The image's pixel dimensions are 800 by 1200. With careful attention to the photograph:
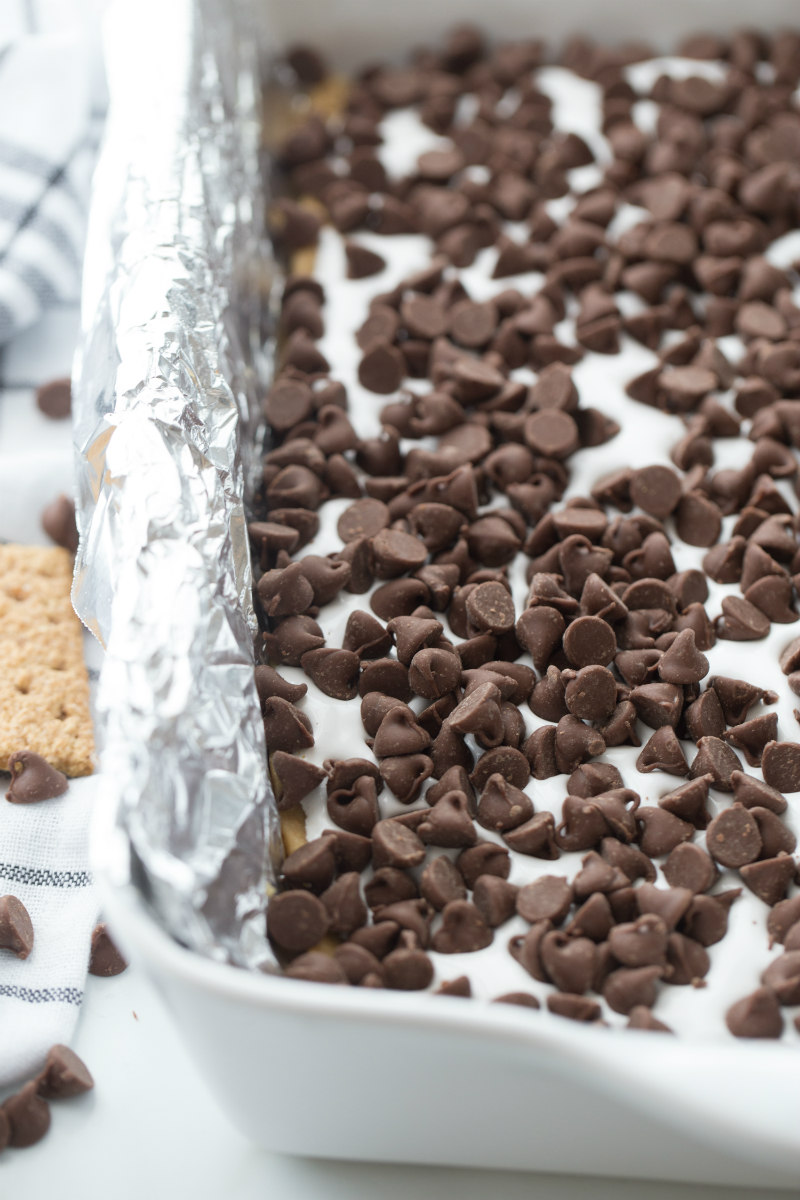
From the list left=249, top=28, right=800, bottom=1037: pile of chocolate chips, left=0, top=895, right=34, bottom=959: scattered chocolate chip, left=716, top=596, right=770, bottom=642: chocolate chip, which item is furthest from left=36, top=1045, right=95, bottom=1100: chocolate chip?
left=716, top=596, right=770, bottom=642: chocolate chip

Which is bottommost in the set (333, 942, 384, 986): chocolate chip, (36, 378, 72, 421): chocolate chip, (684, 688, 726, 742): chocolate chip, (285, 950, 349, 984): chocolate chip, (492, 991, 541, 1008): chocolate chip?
(492, 991, 541, 1008): chocolate chip

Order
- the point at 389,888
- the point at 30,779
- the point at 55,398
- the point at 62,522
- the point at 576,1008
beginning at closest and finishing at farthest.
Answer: the point at 576,1008 < the point at 389,888 < the point at 30,779 < the point at 62,522 < the point at 55,398

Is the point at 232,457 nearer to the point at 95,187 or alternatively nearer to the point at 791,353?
the point at 95,187

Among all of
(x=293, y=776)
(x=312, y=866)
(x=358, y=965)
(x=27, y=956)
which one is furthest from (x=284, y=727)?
(x=27, y=956)

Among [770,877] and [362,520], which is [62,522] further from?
[770,877]

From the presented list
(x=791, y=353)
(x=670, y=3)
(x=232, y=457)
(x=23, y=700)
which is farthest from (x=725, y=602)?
(x=670, y=3)

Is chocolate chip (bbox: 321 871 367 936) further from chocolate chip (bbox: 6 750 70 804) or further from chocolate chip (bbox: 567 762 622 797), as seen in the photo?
chocolate chip (bbox: 6 750 70 804)
